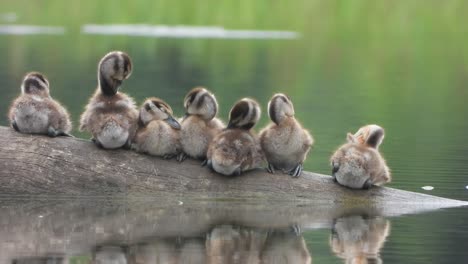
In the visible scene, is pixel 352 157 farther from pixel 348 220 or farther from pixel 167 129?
pixel 167 129

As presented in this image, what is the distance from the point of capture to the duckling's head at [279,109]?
45.4ft

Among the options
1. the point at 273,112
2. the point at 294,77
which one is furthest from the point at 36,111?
the point at 294,77

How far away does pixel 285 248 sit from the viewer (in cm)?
1138

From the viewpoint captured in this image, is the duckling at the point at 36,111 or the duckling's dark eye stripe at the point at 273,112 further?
the duckling's dark eye stripe at the point at 273,112

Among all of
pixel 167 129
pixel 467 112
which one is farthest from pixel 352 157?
pixel 467 112

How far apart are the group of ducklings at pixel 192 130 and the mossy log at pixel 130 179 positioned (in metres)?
0.10

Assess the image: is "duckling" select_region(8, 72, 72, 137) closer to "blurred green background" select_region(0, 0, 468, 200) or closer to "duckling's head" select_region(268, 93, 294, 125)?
"duckling's head" select_region(268, 93, 294, 125)

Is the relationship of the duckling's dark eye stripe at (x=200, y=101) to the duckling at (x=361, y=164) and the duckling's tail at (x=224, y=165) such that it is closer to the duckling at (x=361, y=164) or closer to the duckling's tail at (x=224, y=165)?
the duckling's tail at (x=224, y=165)

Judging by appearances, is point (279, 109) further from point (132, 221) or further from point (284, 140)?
point (132, 221)

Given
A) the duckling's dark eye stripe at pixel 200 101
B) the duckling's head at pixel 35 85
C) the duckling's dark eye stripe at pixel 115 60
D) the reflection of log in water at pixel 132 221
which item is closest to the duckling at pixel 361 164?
the reflection of log in water at pixel 132 221

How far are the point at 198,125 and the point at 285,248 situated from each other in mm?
2684

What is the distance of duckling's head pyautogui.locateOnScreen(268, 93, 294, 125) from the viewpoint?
1384cm

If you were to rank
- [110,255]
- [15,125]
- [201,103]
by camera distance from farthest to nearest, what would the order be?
[201,103], [15,125], [110,255]

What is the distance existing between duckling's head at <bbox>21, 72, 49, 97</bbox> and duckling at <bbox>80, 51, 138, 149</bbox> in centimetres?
47
